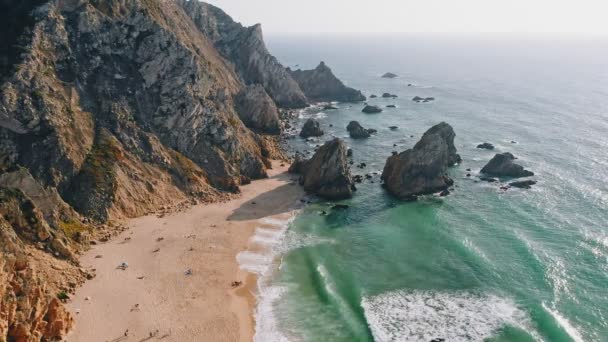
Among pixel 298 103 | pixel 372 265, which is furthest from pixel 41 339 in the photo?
pixel 298 103

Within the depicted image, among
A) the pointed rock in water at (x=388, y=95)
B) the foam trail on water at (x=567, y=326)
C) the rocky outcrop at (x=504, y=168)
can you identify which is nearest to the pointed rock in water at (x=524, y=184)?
the rocky outcrop at (x=504, y=168)

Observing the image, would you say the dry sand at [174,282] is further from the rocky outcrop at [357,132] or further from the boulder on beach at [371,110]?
the boulder on beach at [371,110]

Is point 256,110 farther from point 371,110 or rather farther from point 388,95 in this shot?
point 388,95

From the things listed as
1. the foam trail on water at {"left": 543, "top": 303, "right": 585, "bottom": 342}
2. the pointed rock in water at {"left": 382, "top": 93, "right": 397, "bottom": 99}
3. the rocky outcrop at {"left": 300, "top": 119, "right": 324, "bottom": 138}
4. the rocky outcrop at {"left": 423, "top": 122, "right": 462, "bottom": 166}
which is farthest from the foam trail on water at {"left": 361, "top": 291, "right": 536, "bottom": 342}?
the pointed rock in water at {"left": 382, "top": 93, "right": 397, "bottom": 99}

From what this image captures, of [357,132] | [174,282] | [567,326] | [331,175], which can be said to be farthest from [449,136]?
[174,282]

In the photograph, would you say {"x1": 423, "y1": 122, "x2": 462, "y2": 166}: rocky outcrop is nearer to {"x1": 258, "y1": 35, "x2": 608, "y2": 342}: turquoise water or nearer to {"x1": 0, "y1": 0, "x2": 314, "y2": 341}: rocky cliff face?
{"x1": 258, "y1": 35, "x2": 608, "y2": 342}: turquoise water

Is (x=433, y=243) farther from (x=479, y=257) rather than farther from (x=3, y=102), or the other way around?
(x=3, y=102)
